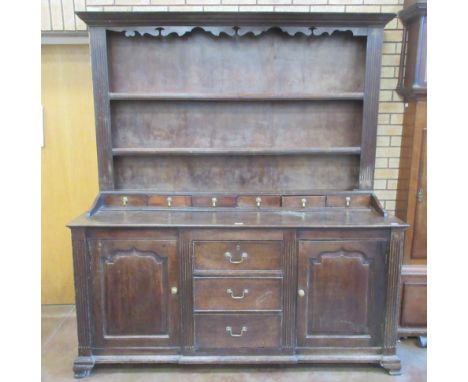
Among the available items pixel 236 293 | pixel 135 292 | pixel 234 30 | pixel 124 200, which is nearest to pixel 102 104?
pixel 124 200

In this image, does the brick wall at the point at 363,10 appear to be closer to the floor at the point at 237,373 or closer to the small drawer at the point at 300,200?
the small drawer at the point at 300,200

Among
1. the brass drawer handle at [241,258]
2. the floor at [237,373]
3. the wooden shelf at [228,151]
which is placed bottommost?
the floor at [237,373]

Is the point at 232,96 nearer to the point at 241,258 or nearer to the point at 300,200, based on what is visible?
the point at 300,200

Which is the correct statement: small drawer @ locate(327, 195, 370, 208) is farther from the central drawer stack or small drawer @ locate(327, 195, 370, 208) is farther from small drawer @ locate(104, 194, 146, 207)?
small drawer @ locate(104, 194, 146, 207)

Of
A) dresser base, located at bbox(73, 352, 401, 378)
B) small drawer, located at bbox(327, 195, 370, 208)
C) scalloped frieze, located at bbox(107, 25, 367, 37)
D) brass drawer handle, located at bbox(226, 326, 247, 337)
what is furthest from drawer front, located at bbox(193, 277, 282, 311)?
scalloped frieze, located at bbox(107, 25, 367, 37)

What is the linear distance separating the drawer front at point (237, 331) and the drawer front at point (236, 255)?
266 millimetres

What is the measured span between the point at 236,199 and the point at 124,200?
0.65 metres

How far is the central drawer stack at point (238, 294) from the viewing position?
1865 millimetres

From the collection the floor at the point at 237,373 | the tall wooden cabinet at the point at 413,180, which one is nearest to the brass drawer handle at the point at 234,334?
the floor at the point at 237,373

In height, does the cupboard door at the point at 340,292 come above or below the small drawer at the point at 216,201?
below

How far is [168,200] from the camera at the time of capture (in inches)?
83.5

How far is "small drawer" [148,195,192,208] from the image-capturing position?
6.95 ft

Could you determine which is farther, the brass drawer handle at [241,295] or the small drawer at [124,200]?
the small drawer at [124,200]

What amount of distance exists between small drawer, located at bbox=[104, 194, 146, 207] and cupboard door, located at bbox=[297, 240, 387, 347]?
37.2 inches
